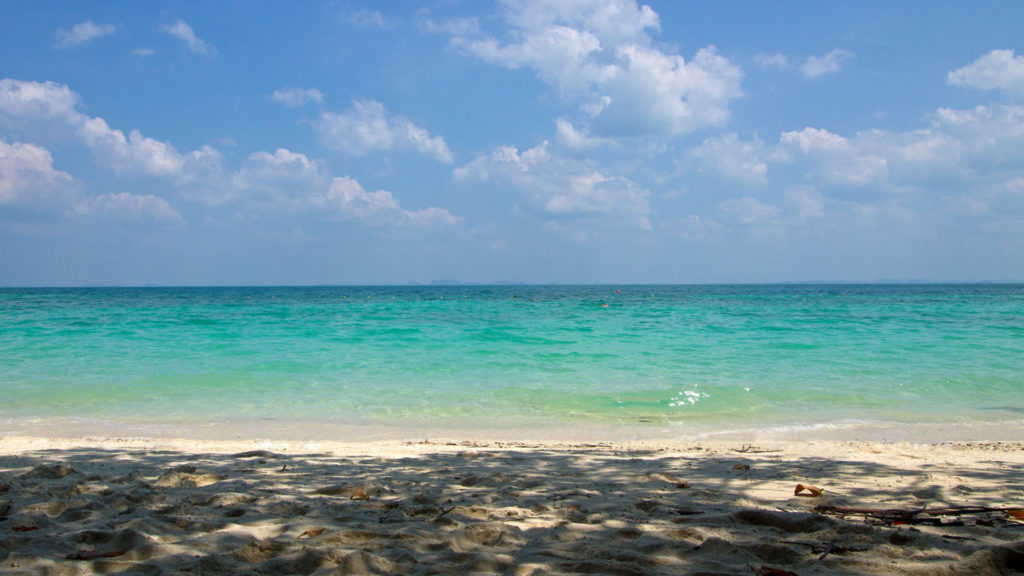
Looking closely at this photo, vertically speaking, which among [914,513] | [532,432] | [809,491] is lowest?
[532,432]

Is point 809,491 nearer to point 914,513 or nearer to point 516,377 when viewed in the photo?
point 914,513

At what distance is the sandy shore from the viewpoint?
278cm

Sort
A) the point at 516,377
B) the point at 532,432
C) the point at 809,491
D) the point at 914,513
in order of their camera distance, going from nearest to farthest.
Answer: the point at 914,513 → the point at 809,491 → the point at 532,432 → the point at 516,377

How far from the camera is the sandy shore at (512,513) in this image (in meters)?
2.78

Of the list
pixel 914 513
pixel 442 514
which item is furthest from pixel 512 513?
pixel 914 513

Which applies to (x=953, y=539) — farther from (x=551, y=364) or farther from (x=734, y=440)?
(x=551, y=364)

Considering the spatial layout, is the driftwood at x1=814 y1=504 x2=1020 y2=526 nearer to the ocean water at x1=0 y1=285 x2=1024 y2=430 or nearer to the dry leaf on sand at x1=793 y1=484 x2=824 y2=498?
the dry leaf on sand at x1=793 y1=484 x2=824 y2=498

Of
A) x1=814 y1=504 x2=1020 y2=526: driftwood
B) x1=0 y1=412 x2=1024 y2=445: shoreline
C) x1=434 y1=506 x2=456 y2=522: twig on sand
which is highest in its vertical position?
x1=814 y1=504 x2=1020 y2=526: driftwood

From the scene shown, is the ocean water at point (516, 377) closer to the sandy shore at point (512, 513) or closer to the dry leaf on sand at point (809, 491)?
the sandy shore at point (512, 513)

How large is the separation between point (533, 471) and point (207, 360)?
12050 mm

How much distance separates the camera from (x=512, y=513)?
12.0 ft

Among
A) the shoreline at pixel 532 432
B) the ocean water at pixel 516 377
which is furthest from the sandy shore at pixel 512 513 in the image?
the ocean water at pixel 516 377

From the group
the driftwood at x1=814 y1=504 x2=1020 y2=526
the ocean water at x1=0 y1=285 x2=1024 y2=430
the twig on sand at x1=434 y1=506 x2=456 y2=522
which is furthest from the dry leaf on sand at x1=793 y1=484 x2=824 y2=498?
the ocean water at x1=0 y1=285 x2=1024 y2=430

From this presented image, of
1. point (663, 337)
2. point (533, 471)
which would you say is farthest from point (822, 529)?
point (663, 337)
